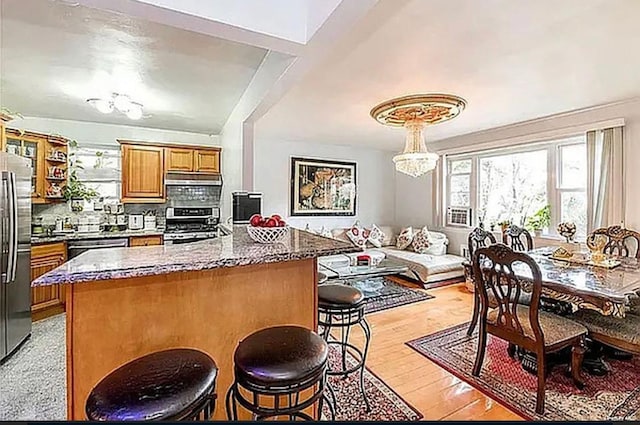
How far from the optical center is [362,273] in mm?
4035

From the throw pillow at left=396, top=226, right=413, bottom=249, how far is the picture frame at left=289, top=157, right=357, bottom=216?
3.27ft

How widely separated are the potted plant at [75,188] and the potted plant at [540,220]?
5891 millimetres

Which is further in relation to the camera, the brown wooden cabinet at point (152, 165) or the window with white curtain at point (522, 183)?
the brown wooden cabinet at point (152, 165)

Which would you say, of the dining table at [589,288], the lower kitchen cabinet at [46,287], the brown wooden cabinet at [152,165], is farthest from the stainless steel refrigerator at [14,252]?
the dining table at [589,288]

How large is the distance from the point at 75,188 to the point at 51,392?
9.55ft

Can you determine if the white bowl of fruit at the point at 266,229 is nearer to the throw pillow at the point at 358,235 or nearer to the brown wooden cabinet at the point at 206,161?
the brown wooden cabinet at the point at 206,161

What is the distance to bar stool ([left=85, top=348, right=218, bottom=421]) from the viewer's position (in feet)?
3.35

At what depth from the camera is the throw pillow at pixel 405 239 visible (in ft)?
18.9

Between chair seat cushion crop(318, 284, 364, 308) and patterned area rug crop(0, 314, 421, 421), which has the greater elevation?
chair seat cushion crop(318, 284, 364, 308)

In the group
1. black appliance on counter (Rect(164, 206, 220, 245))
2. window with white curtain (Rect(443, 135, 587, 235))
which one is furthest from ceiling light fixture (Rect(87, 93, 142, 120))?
window with white curtain (Rect(443, 135, 587, 235))

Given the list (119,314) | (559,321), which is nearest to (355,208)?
(559,321)

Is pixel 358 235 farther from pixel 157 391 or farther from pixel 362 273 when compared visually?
pixel 157 391

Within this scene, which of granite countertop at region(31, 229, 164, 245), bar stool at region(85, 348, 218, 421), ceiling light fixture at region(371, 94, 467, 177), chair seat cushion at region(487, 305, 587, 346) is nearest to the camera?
bar stool at region(85, 348, 218, 421)

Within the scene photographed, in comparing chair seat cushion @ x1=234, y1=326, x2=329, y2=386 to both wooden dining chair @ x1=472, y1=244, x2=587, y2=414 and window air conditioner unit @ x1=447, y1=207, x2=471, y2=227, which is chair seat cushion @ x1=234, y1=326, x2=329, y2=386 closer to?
wooden dining chair @ x1=472, y1=244, x2=587, y2=414
